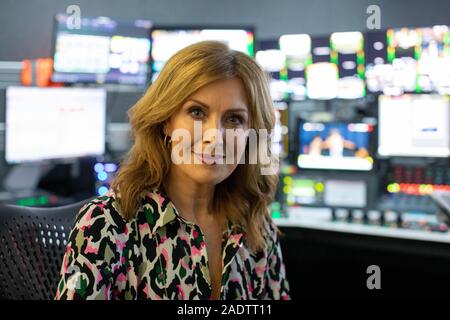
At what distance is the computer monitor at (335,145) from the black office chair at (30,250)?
5.17ft

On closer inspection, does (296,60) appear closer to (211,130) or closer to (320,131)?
(320,131)

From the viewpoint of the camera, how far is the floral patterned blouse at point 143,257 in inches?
38.5

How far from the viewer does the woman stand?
3.30 feet

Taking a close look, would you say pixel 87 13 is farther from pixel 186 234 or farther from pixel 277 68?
pixel 186 234

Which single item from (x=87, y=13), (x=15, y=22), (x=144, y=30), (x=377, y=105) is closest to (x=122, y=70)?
(x=144, y=30)

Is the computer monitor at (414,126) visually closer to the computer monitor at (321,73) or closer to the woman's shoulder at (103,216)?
the computer monitor at (321,73)

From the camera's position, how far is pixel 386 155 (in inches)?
97.5

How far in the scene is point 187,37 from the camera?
109 inches

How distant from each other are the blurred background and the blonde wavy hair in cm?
110

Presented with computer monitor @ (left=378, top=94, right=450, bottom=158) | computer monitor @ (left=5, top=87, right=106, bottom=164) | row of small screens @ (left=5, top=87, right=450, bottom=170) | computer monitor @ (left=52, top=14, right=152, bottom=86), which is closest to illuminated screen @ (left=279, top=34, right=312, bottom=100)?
row of small screens @ (left=5, top=87, right=450, bottom=170)

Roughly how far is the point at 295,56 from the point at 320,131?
448mm

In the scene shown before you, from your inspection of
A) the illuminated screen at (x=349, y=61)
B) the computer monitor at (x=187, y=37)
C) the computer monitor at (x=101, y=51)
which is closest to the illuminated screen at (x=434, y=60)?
the illuminated screen at (x=349, y=61)

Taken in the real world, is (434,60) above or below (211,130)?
above

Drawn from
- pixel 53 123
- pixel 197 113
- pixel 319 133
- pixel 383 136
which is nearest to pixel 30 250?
pixel 197 113
